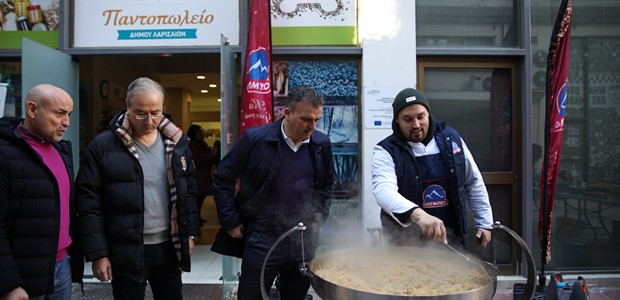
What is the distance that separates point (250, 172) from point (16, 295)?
1.34 metres

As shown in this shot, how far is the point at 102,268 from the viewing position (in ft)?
7.72

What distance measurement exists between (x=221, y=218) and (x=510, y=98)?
3857 millimetres

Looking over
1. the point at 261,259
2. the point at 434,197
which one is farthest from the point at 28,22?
the point at 434,197

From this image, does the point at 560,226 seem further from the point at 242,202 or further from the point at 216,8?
the point at 216,8

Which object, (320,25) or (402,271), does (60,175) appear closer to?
(402,271)

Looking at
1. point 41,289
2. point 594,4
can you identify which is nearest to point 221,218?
point 41,289

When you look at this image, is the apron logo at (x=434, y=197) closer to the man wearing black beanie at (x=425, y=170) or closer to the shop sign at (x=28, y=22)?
the man wearing black beanie at (x=425, y=170)

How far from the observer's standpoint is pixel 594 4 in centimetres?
507

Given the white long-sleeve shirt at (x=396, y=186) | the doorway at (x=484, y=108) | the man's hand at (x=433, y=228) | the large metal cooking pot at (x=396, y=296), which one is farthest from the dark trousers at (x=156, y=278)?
the doorway at (x=484, y=108)

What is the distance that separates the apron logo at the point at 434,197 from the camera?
2592 millimetres

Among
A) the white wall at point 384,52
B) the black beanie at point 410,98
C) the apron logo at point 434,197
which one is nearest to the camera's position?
the black beanie at point 410,98

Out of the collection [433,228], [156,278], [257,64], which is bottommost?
[156,278]

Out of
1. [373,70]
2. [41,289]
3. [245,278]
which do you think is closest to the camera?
[41,289]

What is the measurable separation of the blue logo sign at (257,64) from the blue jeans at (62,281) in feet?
8.77
